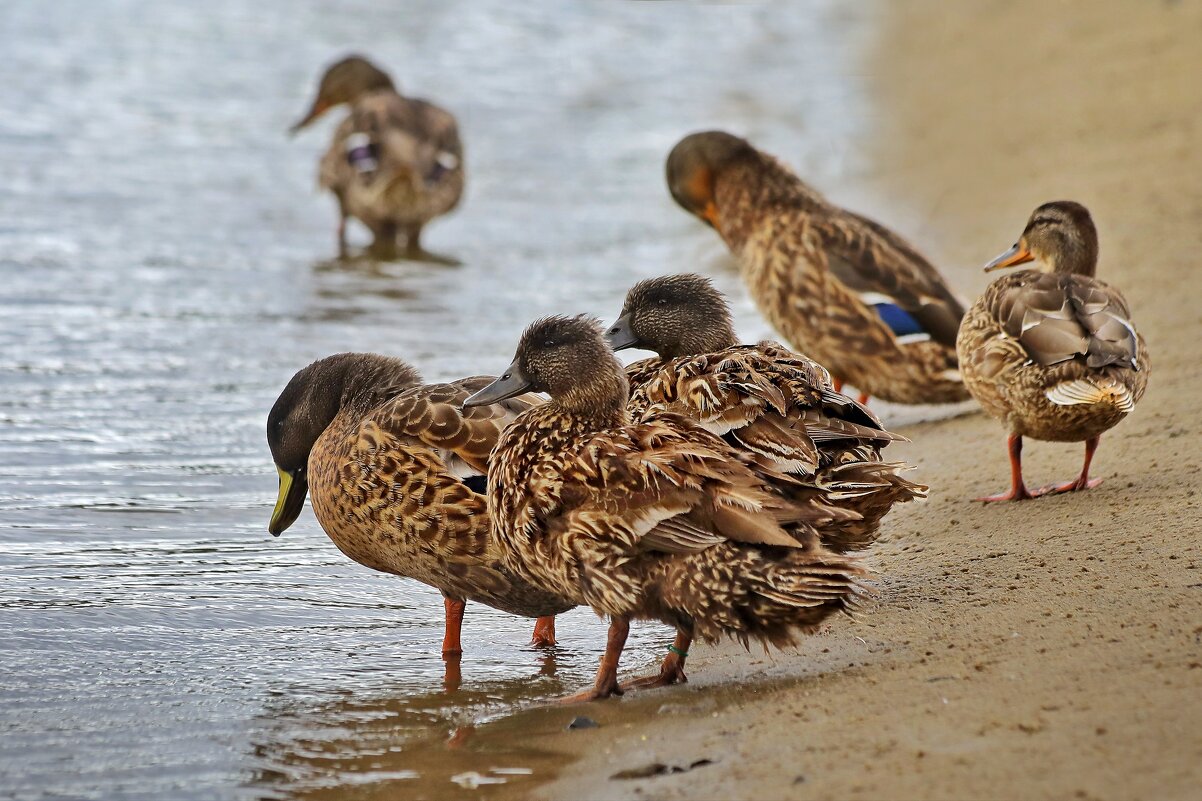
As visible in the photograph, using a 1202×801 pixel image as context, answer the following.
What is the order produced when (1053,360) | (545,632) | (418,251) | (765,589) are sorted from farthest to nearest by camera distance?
1. (418,251)
2. (1053,360)
3. (545,632)
4. (765,589)

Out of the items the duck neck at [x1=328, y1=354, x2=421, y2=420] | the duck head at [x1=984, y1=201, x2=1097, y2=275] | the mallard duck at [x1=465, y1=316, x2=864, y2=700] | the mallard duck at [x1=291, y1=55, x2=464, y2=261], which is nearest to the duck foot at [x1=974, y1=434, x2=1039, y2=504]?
the duck head at [x1=984, y1=201, x2=1097, y2=275]

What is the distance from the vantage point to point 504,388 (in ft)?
16.6

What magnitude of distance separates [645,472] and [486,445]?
2.83 feet

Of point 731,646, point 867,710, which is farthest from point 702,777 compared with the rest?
point 731,646

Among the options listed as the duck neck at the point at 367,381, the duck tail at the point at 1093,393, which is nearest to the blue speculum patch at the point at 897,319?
the duck tail at the point at 1093,393

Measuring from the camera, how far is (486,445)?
518 centimetres

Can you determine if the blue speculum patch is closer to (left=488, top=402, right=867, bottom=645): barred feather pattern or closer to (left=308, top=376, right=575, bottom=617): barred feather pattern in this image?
(left=308, top=376, right=575, bottom=617): barred feather pattern

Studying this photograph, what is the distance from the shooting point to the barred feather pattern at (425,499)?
5.05 m

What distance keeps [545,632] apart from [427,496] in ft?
2.03

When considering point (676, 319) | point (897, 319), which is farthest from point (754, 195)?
point (676, 319)

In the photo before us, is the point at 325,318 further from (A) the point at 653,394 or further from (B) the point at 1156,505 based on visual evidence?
(B) the point at 1156,505

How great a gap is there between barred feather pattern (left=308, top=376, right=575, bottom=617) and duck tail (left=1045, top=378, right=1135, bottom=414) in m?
2.00

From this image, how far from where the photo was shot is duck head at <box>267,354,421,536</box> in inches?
225

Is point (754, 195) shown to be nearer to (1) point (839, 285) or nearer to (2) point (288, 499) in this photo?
(1) point (839, 285)
